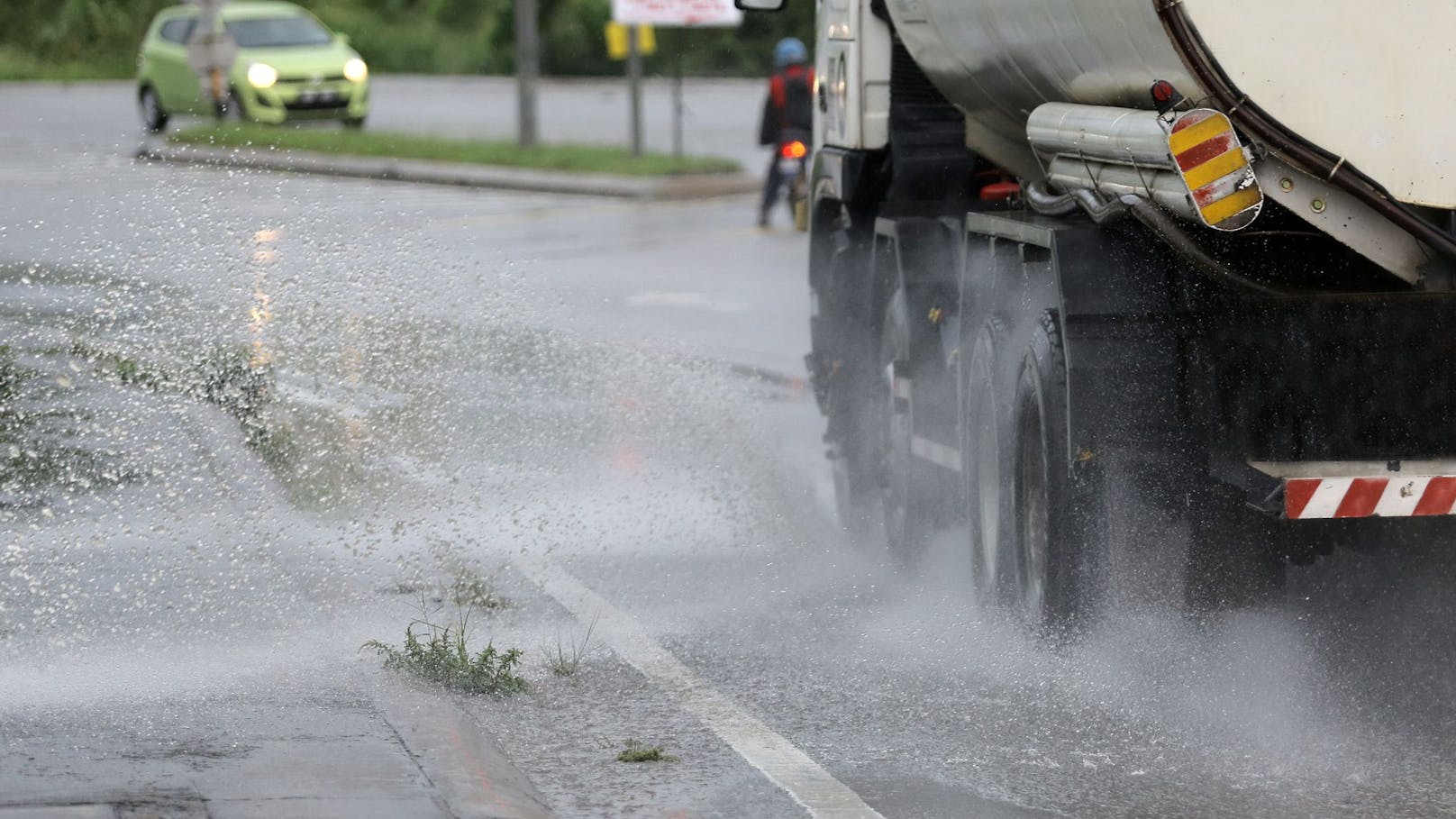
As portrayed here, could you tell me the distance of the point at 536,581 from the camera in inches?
322

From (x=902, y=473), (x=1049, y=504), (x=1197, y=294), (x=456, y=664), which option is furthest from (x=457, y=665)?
(x=902, y=473)

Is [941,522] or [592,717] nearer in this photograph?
[592,717]

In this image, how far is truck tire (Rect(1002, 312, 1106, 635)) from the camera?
6.25m

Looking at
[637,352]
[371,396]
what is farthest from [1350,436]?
[637,352]

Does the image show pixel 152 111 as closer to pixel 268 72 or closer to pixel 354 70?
pixel 268 72

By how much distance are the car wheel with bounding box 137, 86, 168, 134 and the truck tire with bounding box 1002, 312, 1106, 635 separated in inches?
1170

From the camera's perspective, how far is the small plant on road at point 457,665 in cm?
632

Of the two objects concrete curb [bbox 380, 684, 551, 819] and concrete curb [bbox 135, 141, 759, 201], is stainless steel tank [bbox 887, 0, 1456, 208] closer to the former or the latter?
concrete curb [bbox 380, 684, 551, 819]

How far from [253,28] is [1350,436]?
30.4 metres

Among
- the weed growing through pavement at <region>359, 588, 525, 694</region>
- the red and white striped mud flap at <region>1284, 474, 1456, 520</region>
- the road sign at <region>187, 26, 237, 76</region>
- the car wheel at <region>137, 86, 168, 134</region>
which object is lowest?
the car wheel at <region>137, 86, 168, 134</region>

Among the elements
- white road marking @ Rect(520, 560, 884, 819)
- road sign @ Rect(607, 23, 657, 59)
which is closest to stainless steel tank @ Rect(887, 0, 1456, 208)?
white road marking @ Rect(520, 560, 884, 819)

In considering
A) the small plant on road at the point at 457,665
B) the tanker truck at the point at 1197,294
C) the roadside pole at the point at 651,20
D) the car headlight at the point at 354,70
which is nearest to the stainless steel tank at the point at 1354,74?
the tanker truck at the point at 1197,294

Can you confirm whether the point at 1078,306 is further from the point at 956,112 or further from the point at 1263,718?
the point at 956,112

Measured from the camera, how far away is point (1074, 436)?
6152 millimetres
